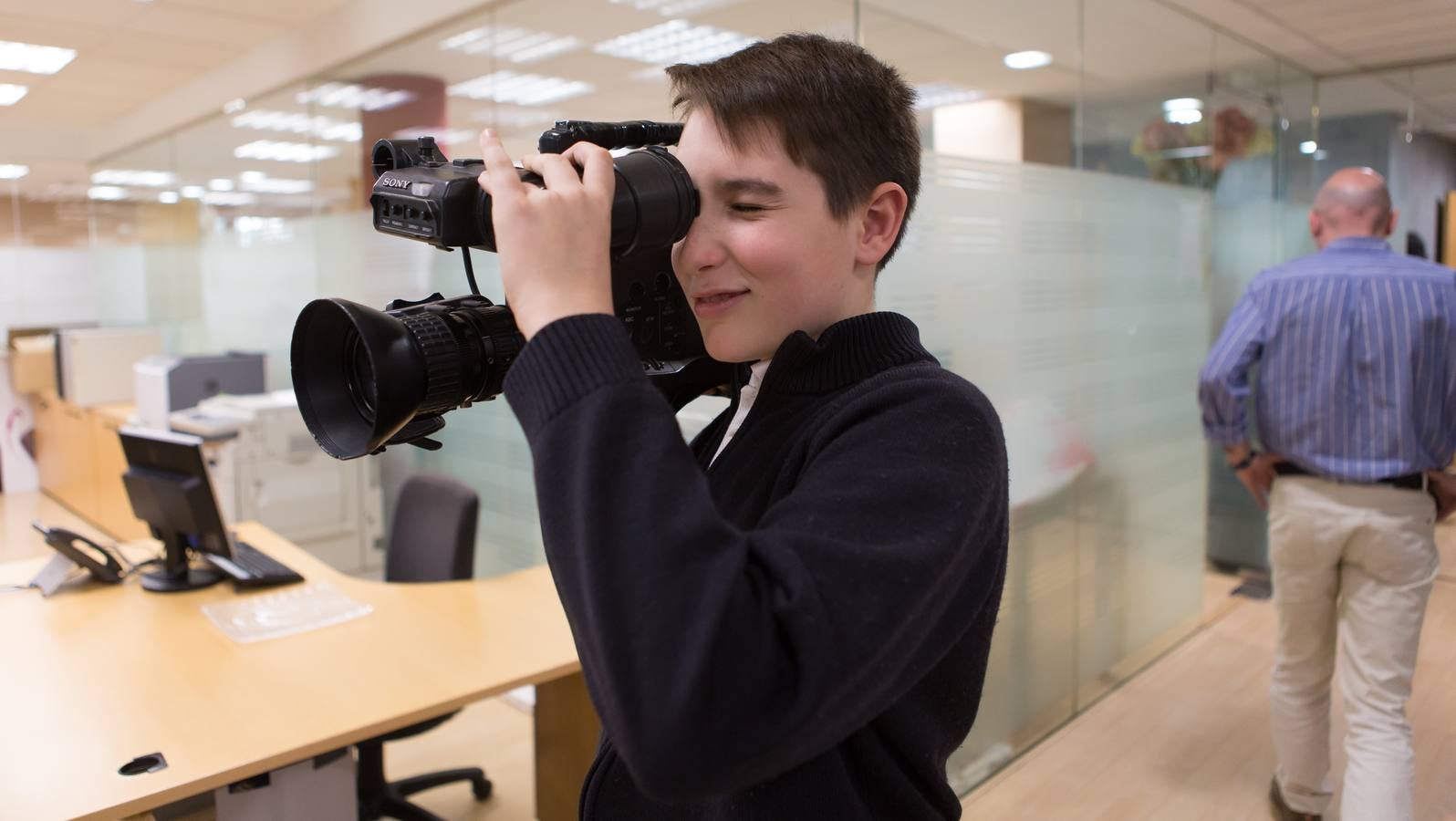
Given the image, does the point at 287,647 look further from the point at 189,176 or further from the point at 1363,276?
the point at 189,176

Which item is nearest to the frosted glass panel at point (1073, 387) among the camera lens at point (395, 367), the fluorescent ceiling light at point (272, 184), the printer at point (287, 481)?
the camera lens at point (395, 367)

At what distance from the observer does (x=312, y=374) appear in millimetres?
716

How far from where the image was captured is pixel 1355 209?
248 centimetres

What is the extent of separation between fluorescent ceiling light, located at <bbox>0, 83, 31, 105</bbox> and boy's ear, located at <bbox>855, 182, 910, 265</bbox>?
3915 mm

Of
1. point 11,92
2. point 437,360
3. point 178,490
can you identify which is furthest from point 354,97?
point 437,360

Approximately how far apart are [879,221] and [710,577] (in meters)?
0.35

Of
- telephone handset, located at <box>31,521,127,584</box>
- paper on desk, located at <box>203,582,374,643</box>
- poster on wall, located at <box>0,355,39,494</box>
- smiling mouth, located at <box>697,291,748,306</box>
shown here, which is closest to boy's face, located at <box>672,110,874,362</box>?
smiling mouth, located at <box>697,291,748,306</box>

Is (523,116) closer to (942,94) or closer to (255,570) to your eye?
(942,94)

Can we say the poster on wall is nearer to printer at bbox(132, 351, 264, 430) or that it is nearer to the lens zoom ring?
printer at bbox(132, 351, 264, 430)

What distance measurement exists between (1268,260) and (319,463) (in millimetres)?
3964

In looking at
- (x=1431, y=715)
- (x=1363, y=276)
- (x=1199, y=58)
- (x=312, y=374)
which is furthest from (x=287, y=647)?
(x=1199, y=58)

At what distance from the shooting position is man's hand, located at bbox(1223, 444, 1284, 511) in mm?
2531

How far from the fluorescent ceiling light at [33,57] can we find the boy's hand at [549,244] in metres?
3.68

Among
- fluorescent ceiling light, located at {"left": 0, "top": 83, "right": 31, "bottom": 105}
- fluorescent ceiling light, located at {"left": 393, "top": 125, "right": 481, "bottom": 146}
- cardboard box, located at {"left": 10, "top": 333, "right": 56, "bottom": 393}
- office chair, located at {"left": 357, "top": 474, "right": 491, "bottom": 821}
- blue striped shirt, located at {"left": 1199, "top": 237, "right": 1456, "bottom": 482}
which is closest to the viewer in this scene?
blue striped shirt, located at {"left": 1199, "top": 237, "right": 1456, "bottom": 482}
